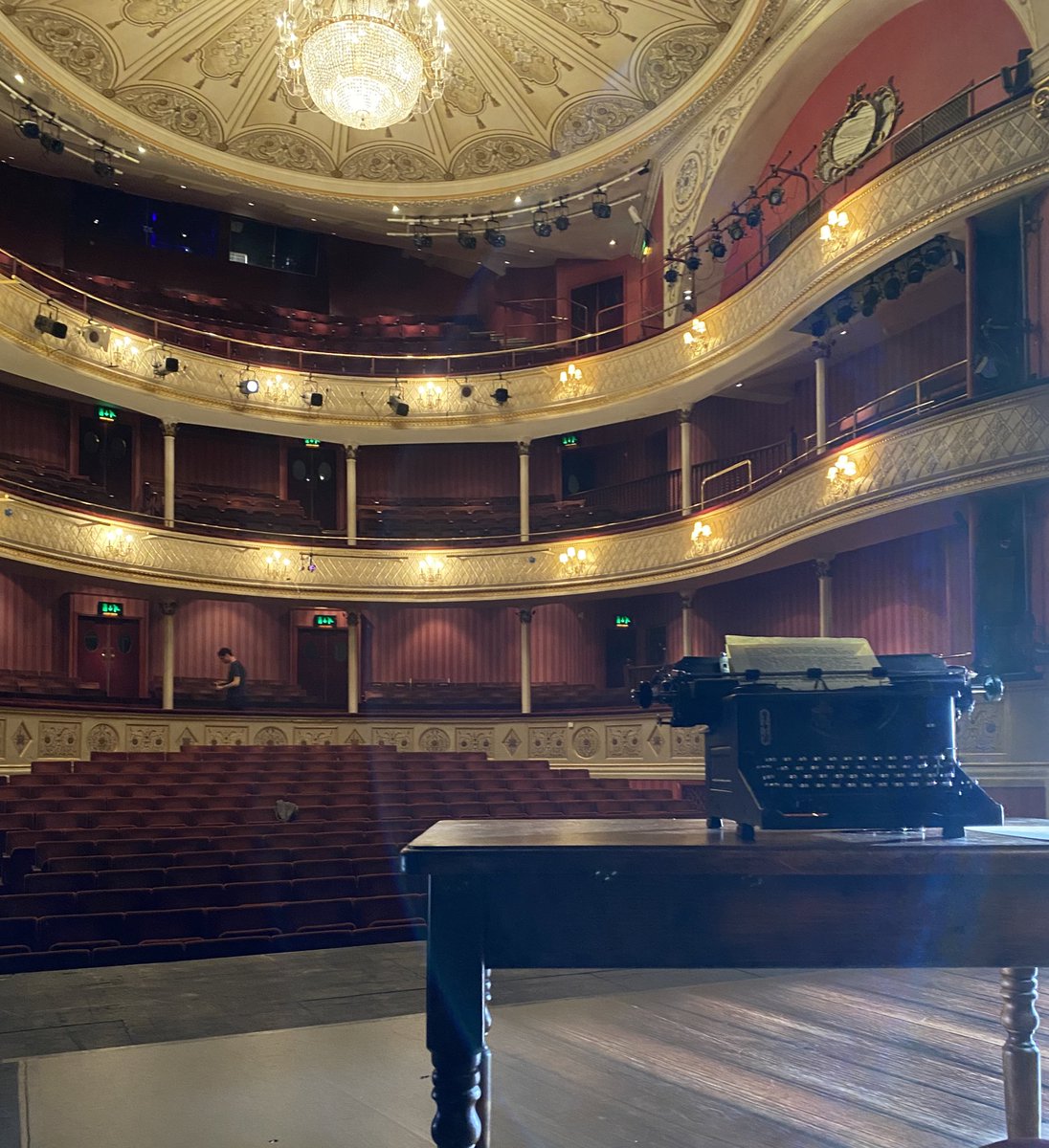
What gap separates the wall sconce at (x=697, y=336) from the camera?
51.3 ft

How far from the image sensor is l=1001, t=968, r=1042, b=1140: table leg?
257 cm

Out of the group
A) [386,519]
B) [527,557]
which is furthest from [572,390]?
[386,519]

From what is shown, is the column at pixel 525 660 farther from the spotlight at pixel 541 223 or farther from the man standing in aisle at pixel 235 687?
the spotlight at pixel 541 223

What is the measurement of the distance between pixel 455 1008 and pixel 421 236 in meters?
18.2

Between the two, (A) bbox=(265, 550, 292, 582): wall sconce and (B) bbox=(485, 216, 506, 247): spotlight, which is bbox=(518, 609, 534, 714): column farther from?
(B) bbox=(485, 216, 506, 247): spotlight

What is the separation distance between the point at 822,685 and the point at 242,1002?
3.82 meters

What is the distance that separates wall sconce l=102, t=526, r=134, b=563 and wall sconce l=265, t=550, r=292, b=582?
7.41ft

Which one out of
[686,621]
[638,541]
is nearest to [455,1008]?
[638,541]

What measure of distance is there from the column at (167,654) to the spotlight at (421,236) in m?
7.31

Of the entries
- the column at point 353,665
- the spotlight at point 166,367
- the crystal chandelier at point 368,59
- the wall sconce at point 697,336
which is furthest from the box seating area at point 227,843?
the crystal chandelier at point 368,59

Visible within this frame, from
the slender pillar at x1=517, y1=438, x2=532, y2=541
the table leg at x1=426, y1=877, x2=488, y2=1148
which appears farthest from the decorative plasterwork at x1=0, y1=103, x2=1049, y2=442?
the table leg at x1=426, y1=877, x2=488, y2=1148

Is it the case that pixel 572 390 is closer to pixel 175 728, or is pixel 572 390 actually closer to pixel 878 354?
pixel 878 354

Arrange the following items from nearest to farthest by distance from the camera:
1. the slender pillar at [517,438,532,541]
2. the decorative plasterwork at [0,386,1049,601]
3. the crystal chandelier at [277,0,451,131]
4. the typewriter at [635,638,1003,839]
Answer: the typewriter at [635,638,1003,839] → the decorative plasterwork at [0,386,1049,601] → the crystal chandelier at [277,0,451,131] → the slender pillar at [517,438,532,541]

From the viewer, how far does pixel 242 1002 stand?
505cm
